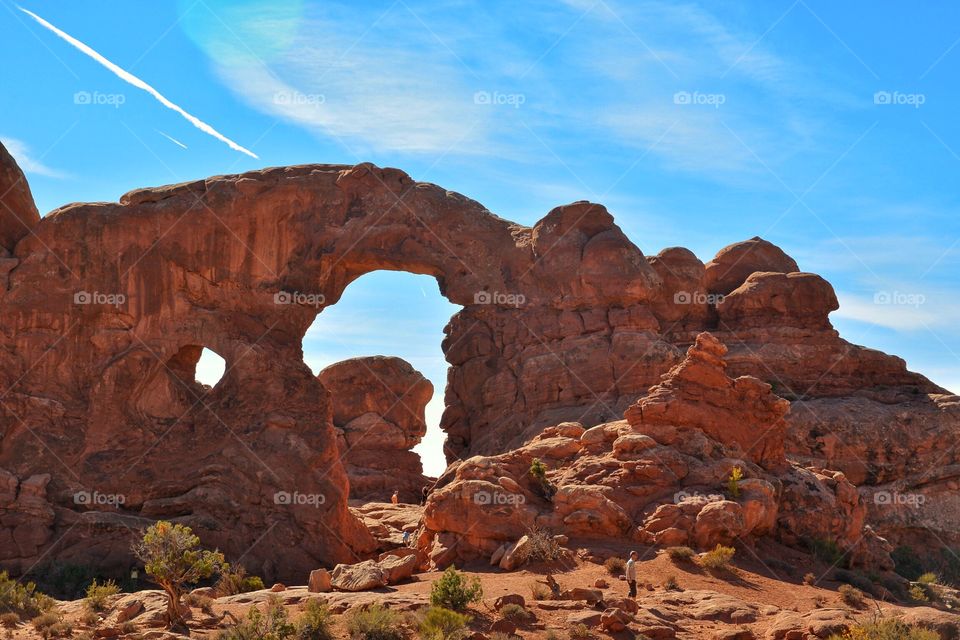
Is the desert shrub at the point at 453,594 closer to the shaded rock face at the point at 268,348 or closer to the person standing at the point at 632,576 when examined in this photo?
the person standing at the point at 632,576

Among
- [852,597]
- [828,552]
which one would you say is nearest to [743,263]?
[828,552]

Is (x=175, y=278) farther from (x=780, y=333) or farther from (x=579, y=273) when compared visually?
(x=780, y=333)

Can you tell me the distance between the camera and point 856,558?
28.8m

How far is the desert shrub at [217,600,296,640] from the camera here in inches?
791

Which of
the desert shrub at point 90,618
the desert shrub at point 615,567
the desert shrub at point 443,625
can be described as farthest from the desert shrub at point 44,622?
the desert shrub at point 615,567

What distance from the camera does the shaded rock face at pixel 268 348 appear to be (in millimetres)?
34156

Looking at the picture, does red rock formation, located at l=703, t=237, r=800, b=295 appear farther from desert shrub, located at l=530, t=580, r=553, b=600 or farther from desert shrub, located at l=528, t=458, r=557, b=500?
desert shrub, located at l=530, t=580, r=553, b=600

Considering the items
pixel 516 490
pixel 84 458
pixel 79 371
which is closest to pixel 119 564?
pixel 84 458

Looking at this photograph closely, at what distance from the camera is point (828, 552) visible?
28.3 metres

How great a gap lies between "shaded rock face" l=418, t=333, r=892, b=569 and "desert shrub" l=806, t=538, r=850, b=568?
0.26m

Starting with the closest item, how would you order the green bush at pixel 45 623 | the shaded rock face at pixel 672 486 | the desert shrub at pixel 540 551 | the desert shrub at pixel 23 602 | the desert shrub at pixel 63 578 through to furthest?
the green bush at pixel 45 623, the desert shrub at pixel 23 602, the desert shrub at pixel 540 551, the shaded rock face at pixel 672 486, the desert shrub at pixel 63 578

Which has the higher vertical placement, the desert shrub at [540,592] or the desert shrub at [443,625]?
the desert shrub at [540,592]

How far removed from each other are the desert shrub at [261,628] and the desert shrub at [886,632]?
31.6 feet

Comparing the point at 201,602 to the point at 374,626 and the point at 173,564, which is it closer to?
the point at 173,564
